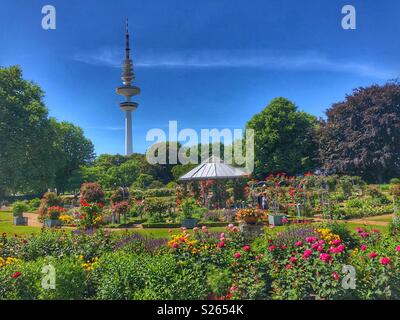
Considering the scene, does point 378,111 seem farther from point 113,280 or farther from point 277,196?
point 113,280

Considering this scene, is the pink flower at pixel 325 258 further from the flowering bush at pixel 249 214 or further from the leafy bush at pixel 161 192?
the leafy bush at pixel 161 192

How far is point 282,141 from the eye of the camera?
35.7 m

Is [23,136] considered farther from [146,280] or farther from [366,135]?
[366,135]

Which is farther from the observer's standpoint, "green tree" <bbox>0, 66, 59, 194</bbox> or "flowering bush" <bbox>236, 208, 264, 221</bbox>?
"green tree" <bbox>0, 66, 59, 194</bbox>

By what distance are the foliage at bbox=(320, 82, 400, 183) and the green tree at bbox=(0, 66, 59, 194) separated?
2261 centimetres

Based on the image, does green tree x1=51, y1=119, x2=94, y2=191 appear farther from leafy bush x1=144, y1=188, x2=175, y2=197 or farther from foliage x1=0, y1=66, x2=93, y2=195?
leafy bush x1=144, y1=188, x2=175, y2=197

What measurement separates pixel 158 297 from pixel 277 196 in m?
13.1

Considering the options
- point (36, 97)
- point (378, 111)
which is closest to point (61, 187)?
point (36, 97)

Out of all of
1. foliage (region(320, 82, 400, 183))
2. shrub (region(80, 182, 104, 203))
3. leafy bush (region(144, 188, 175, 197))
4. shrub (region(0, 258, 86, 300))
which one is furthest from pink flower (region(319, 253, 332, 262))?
foliage (region(320, 82, 400, 183))

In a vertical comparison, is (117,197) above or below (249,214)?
above

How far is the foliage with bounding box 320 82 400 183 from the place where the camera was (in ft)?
100

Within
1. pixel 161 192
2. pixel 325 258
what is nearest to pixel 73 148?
pixel 161 192

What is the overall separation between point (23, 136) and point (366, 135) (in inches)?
1022

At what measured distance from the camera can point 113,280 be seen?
550cm
